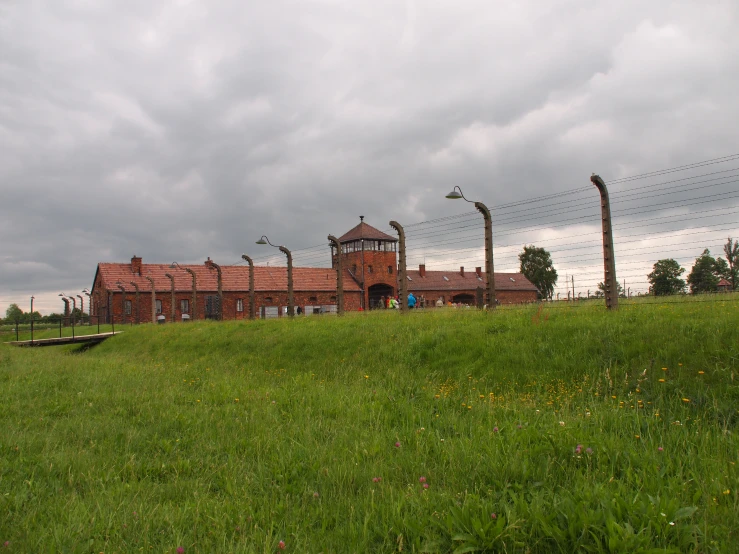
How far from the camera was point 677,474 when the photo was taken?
3.34 m

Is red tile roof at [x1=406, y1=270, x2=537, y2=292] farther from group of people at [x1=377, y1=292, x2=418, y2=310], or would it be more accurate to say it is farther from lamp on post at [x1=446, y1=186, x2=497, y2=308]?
lamp on post at [x1=446, y1=186, x2=497, y2=308]

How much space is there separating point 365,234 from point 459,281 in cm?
2101

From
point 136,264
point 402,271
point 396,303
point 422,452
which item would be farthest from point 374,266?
point 422,452

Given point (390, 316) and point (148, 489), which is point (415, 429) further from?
point (390, 316)

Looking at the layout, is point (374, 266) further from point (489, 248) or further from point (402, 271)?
point (489, 248)

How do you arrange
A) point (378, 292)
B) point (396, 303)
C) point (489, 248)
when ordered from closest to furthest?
point (489, 248) < point (396, 303) < point (378, 292)

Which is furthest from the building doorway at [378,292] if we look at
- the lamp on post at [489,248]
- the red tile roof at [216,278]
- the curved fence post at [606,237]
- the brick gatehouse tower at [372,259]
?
the curved fence post at [606,237]

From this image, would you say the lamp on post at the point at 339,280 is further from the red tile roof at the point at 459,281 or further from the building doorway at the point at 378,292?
the red tile roof at the point at 459,281

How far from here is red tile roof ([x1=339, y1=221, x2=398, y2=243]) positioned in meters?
54.3

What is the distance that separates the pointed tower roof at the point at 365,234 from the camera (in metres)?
54.3

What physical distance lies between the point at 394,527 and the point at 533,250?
3272 inches

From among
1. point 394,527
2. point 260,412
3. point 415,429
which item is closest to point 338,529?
point 394,527

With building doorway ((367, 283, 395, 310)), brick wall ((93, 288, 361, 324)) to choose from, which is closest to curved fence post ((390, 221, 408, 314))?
brick wall ((93, 288, 361, 324))

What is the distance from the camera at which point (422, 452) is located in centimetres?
427
